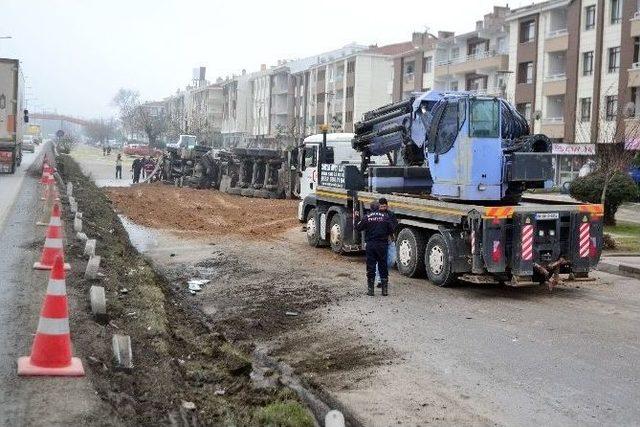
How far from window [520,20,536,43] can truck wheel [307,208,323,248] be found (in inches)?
1519

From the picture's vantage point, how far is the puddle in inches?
774

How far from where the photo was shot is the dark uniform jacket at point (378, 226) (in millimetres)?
13016

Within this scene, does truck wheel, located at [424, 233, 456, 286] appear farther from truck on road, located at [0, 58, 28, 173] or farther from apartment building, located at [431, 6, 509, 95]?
apartment building, located at [431, 6, 509, 95]

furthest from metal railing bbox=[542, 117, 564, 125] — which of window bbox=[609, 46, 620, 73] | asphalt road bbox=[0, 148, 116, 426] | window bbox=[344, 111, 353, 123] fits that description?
asphalt road bbox=[0, 148, 116, 426]

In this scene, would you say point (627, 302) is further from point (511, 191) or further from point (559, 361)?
point (559, 361)

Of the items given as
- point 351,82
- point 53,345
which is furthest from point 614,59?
point 53,345

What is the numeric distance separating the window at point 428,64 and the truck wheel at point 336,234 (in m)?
53.9

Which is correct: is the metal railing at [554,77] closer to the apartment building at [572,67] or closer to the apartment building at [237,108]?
the apartment building at [572,67]

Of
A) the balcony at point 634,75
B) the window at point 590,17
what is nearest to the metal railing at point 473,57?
the window at point 590,17

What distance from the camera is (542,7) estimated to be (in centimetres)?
5216

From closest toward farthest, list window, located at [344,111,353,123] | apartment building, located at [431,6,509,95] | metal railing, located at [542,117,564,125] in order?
1. metal railing, located at [542,117,564,125]
2. apartment building, located at [431,6,509,95]
3. window, located at [344,111,353,123]

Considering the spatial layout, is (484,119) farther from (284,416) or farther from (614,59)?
(614,59)

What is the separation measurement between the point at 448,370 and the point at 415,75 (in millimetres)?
65877

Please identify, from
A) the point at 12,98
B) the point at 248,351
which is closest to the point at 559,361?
the point at 248,351
